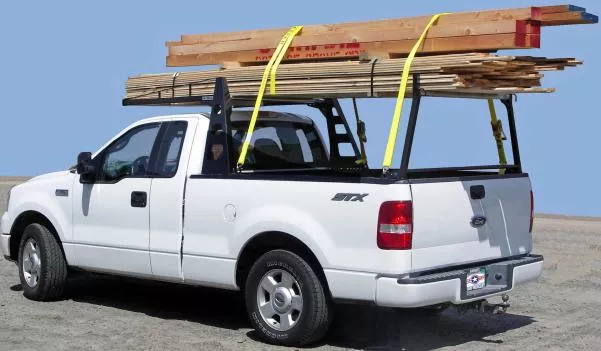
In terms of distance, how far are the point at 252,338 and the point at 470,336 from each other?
71.8 inches

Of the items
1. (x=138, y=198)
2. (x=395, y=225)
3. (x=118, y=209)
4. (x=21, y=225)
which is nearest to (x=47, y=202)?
(x=21, y=225)

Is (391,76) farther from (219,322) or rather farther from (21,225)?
(21,225)

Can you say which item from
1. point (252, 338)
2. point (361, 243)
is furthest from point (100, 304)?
point (361, 243)

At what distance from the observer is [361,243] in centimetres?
693

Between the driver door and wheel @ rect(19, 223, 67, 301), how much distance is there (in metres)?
0.24

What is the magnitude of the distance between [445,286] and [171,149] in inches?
110

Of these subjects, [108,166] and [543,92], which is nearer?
[543,92]

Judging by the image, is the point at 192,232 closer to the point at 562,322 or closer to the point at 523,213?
the point at 523,213

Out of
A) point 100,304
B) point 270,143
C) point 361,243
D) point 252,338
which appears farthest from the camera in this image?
point 100,304

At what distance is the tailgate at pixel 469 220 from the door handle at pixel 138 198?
268cm

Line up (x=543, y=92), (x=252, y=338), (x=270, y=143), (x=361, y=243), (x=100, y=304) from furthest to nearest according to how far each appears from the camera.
Answer: (x=100, y=304)
(x=270, y=143)
(x=252, y=338)
(x=543, y=92)
(x=361, y=243)

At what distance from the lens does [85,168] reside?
29.7 feet

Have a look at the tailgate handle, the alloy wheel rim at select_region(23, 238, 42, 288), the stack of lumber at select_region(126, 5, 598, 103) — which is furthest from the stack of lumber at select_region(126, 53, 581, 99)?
the alloy wheel rim at select_region(23, 238, 42, 288)

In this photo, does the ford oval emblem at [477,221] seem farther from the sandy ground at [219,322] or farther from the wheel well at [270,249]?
the wheel well at [270,249]
